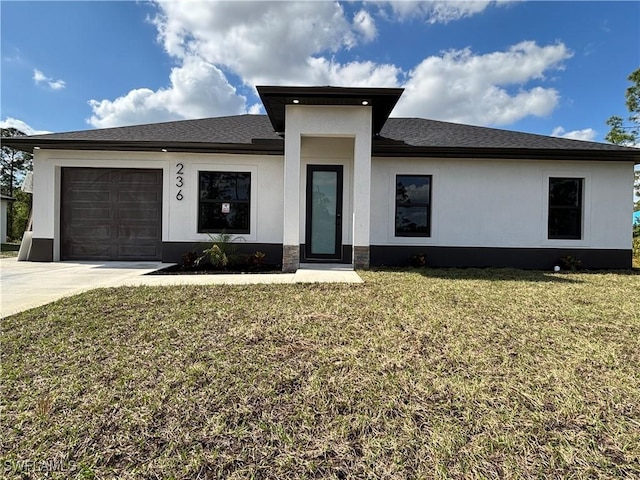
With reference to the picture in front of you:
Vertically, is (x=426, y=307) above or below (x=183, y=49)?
below

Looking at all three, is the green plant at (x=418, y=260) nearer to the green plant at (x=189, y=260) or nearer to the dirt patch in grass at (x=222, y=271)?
the dirt patch in grass at (x=222, y=271)

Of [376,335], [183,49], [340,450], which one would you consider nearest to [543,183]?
[376,335]

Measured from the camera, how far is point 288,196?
24.4 feet

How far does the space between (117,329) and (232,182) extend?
645 centimetres

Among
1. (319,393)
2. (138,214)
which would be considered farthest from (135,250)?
(319,393)

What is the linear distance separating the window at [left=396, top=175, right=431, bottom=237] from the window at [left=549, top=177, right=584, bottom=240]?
3648 mm

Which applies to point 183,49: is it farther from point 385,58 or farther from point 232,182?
point 385,58

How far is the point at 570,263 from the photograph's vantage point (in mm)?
9047

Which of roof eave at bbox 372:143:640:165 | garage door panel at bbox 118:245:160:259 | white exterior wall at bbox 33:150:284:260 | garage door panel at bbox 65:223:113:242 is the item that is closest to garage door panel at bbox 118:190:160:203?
white exterior wall at bbox 33:150:284:260

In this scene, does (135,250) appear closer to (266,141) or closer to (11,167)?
(266,141)

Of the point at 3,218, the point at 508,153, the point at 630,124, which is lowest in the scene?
the point at 3,218

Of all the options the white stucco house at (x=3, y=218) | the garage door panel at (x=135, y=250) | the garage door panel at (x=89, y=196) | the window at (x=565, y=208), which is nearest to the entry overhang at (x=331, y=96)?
the garage door panel at (x=135, y=250)

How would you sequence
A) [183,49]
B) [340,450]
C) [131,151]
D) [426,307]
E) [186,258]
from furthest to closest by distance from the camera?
[183,49]
[131,151]
[186,258]
[426,307]
[340,450]

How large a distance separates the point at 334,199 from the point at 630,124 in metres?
20.8
